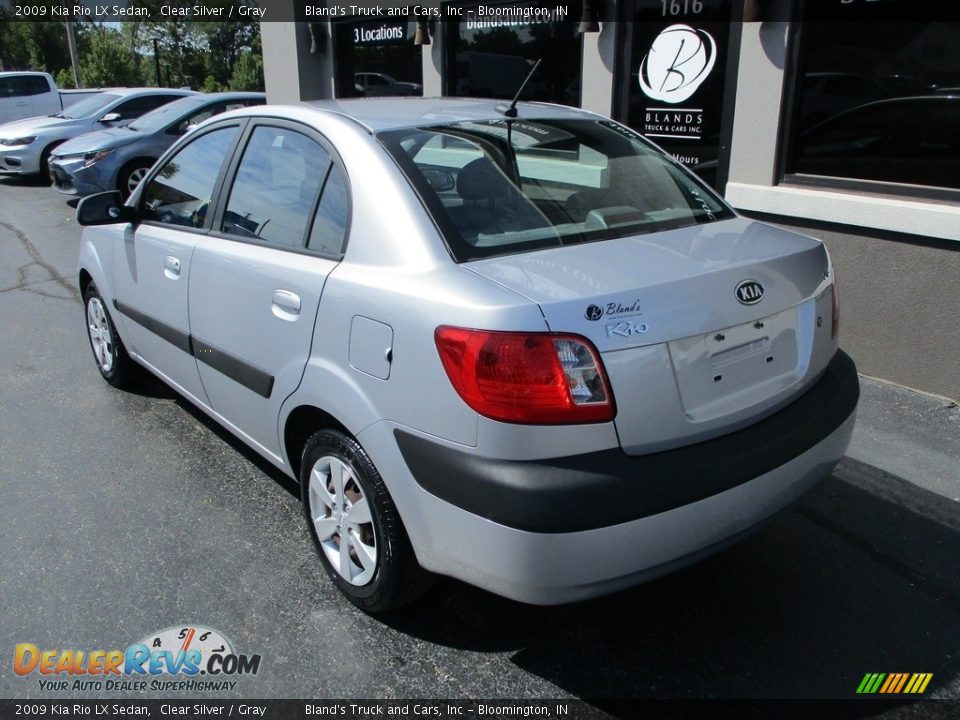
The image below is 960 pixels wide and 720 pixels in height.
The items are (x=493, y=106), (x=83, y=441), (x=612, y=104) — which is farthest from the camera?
(x=612, y=104)

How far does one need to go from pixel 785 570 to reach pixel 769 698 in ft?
2.45

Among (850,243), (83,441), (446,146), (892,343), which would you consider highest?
(446,146)

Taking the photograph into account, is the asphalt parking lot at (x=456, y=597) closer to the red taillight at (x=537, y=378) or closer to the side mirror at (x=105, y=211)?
the red taillight at (x=537, y=378)

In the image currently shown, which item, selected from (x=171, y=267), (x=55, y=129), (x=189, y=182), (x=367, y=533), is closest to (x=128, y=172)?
(x=55, y=129)

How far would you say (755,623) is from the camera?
277cm

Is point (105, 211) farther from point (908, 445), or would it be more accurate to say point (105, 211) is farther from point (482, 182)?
point (908, 445)

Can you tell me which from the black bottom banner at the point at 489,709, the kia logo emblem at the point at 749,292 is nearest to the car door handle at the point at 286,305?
the black bottom banner at the point at 489,709

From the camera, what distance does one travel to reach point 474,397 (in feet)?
7.01

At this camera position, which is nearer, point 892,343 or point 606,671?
point 606,671

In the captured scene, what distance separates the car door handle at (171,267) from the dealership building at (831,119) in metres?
3.75

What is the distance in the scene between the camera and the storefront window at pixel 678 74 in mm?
5852

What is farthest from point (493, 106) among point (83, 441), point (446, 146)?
point (83, 441)

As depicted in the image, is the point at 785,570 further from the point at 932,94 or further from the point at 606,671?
the point at 932,94

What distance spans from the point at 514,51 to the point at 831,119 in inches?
136
